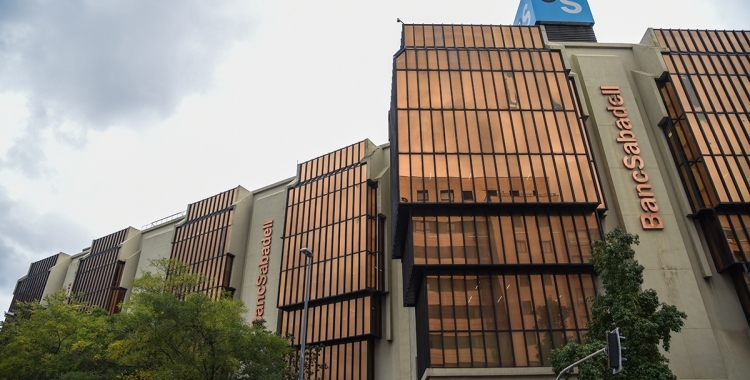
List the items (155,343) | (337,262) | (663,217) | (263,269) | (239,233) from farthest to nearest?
(239,233), (263,269), (337,262), (663,217), (155,343)

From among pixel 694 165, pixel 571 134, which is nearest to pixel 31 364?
pixel 571 134

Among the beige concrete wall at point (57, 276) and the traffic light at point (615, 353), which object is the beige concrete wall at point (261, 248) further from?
the beige concrete wall at point (57, 276)

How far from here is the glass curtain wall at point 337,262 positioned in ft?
180

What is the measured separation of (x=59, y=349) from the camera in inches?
1634

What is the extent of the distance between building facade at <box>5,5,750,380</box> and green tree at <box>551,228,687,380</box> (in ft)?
35.6

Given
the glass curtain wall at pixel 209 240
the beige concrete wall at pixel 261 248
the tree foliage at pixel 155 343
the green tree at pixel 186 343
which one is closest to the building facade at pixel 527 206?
the beige concrete wall at pixel 261 248

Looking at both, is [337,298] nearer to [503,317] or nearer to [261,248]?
[261,248]

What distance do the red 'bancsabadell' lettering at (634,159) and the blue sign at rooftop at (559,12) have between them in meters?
14.3

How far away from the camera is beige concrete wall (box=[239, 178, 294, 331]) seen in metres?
66.3

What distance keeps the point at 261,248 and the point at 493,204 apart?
135 ft

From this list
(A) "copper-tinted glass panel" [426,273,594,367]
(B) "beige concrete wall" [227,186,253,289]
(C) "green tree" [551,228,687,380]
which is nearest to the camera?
(C) "green tree" [551,228,687,380]

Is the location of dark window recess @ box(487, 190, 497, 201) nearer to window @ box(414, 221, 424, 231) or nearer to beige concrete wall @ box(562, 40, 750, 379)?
window @ box(414, 221, 424, 231)

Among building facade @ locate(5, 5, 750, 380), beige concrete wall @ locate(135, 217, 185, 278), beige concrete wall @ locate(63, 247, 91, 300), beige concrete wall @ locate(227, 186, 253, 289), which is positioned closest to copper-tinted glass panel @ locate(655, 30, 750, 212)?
building facade @ locate(5, 5, 750, 380)

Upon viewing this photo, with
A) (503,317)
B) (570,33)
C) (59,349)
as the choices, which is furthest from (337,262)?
(570,33)
